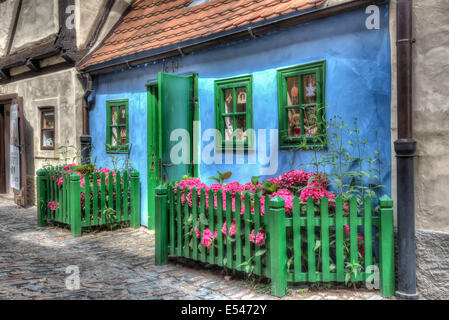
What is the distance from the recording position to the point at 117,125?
8.13 metres

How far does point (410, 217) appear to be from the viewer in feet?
12.5

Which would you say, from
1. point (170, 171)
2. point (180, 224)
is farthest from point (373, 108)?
point (170, 171)

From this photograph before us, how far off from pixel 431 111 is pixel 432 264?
1489 mm

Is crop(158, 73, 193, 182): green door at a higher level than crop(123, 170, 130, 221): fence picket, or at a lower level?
higher

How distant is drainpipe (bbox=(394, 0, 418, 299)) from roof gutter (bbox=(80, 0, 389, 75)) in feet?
1.70

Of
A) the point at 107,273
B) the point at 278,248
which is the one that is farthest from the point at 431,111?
the point at 107,273

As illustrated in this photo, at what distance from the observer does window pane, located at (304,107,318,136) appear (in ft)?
16.0

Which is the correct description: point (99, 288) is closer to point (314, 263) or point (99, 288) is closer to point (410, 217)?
point (314, 263)

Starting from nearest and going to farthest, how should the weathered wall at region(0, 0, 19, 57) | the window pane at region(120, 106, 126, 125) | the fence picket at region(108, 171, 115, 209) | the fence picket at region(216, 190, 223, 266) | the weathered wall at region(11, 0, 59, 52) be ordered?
the fence picket at region(216, 190, 223, 266)
the fence picket at region(108, 171, 115, 209)
the window pane at region(120, 106, 126, 125)
the weathered wall at region(11, 0, 59, 52)
the weathered wall at region(0, 0, 19, 57)

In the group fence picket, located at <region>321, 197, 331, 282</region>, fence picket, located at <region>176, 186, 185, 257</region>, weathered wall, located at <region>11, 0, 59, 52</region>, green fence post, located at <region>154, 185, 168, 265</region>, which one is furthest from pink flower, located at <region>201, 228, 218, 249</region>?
weathered wall, located at <region>11, 0, 59, 52</region>

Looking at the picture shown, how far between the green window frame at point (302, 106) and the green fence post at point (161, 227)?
174 centimetres

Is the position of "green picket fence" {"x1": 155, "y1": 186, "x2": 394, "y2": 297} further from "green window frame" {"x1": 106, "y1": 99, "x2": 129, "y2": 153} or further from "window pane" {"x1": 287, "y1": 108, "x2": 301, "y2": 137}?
"green window frame" {"x1": 106, "y1": 99, "x2": 129, "y2": 153}

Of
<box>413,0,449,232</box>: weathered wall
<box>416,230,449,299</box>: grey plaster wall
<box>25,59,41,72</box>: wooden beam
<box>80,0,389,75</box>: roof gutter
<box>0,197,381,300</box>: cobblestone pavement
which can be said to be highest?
<box>25,59,41,72</box>: wooden beam
